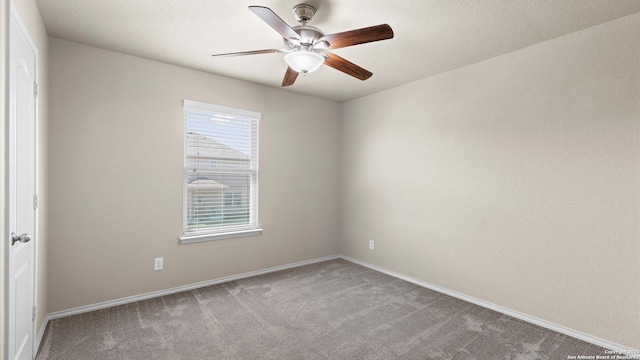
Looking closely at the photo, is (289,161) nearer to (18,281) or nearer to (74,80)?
(74,80)

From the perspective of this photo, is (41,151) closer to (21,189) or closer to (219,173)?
(21,189)

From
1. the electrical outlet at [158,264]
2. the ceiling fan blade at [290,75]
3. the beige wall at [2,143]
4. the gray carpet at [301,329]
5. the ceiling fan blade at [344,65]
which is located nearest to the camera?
the beige wall at [2,143]

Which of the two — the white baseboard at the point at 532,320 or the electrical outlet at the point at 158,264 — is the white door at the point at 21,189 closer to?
the electrical outlet at the point at 158,264

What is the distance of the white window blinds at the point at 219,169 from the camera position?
3467 mm

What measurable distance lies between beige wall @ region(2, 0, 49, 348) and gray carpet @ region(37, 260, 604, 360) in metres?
0.34

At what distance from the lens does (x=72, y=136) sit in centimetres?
278

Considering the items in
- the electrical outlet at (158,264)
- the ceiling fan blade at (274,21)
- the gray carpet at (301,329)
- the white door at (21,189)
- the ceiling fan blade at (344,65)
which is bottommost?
the gray carpet at (301,329)

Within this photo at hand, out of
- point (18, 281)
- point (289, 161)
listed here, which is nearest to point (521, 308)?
point (289, 161)

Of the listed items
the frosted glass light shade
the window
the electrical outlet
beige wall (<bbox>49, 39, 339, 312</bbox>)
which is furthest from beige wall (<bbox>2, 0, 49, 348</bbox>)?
the frosted glass light shade

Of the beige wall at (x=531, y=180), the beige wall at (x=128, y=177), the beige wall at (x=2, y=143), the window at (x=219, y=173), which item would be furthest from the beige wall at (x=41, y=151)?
the beige wall at (x=531, y=180)

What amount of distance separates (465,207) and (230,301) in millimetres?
2630

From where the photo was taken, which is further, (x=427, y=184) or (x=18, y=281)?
(x=427, y=184)

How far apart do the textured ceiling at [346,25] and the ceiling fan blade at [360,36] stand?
0.30 meters

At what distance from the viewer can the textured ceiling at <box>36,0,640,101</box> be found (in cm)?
217
